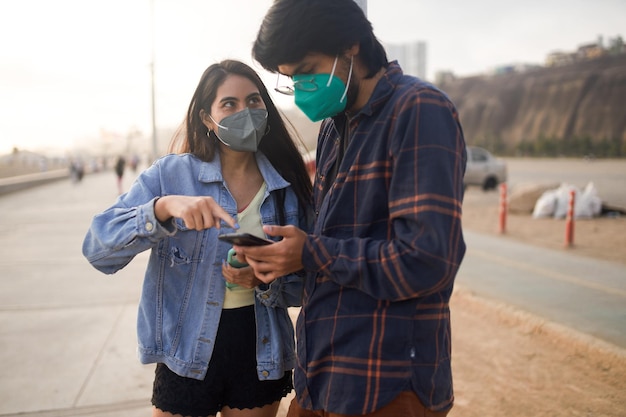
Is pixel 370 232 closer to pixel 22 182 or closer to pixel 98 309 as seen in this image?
pixel 98 309

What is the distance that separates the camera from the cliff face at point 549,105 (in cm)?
7262

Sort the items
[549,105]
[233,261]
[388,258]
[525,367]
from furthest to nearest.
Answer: [549,105]
[525,367]
[233,261]
[388,258]

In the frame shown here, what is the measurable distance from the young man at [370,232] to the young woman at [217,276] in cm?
50

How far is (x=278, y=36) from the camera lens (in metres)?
1.49

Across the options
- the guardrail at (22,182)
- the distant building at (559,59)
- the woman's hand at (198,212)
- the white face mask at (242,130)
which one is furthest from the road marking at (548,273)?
the distant building at (559,59)

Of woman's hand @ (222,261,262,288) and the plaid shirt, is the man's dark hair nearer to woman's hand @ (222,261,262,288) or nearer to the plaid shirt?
the plaid shirt

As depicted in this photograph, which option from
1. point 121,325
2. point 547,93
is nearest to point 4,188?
point 121,325

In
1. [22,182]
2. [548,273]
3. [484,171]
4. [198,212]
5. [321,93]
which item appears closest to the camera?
[321,93]

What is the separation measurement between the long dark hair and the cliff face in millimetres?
64591

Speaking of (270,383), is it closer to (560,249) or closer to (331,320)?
(331,320)

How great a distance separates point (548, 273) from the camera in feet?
22.7

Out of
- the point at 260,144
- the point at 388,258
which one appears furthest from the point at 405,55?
the point at 388,258

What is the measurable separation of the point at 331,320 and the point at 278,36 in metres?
0.80

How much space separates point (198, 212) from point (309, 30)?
2.16ft
